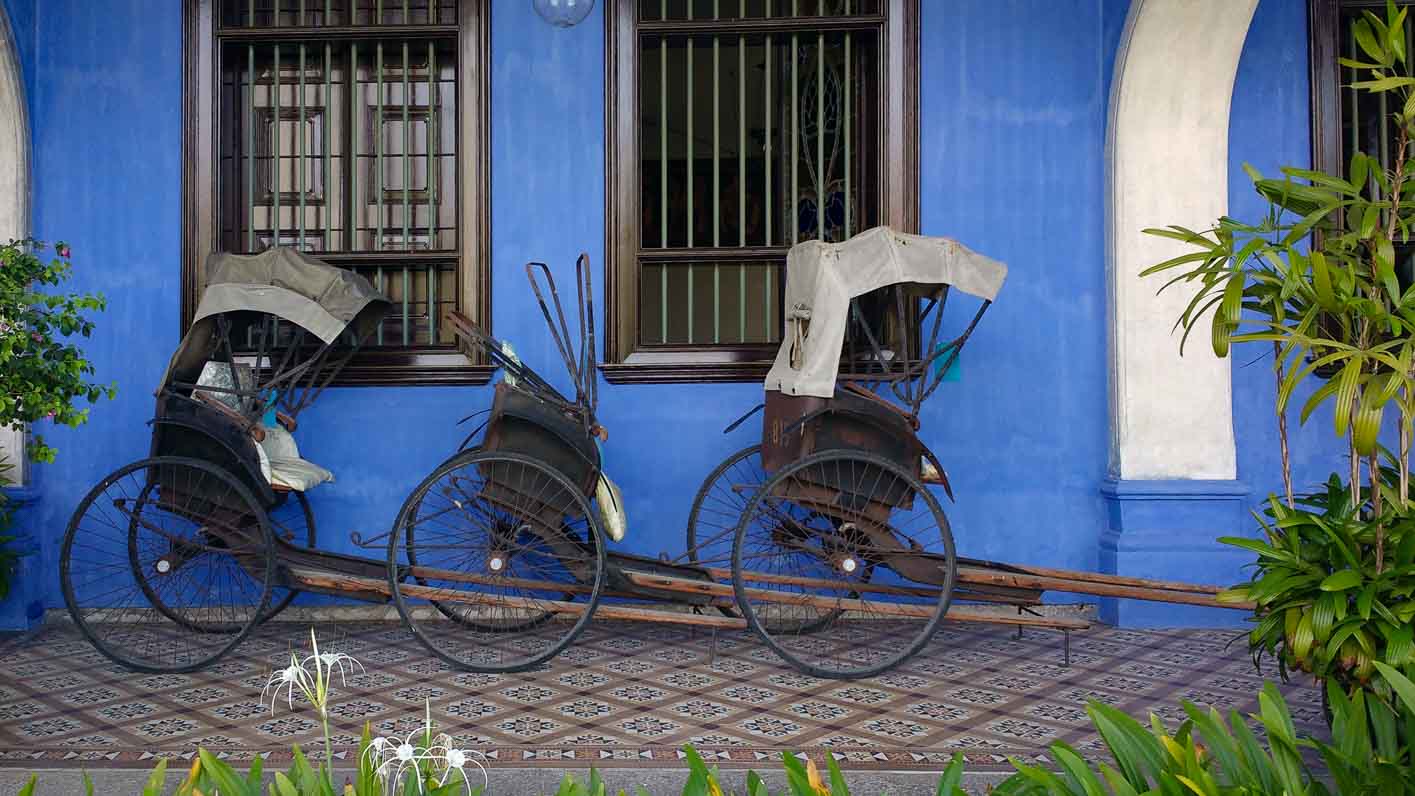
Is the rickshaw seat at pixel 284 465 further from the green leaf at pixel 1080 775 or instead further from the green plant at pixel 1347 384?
the green plant at pixel 1347 384

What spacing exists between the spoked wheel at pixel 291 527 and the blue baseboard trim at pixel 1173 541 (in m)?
4.15

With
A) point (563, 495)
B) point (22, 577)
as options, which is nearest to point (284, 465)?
point (563, 495)

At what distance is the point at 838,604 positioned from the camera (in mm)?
4980

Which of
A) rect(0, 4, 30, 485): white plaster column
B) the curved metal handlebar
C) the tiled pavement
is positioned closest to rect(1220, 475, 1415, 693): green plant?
the tiled pavement

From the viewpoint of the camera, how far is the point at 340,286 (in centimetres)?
518

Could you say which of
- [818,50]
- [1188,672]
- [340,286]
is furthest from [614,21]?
[1188,672]

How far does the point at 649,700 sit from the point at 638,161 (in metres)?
2.99

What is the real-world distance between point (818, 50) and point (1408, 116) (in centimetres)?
328

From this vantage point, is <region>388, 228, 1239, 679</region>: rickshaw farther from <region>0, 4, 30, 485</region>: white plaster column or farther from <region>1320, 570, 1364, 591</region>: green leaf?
<region>0, 4, 30, 485</region>: white plaster column

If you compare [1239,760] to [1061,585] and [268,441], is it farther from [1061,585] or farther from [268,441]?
[268,441]

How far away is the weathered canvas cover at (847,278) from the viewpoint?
486cm

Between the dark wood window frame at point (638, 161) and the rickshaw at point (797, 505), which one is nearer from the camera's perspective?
the rickshaw at point (797, 505)

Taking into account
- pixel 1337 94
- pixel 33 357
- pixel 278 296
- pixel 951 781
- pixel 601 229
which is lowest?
pixel 951 781

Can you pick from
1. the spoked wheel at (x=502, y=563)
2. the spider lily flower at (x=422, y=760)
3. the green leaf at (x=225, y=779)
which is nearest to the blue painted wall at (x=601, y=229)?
the spoked wheel at (x=502, y=563)
